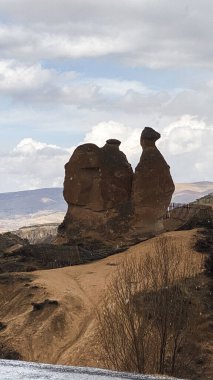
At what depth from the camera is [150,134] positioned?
149ft

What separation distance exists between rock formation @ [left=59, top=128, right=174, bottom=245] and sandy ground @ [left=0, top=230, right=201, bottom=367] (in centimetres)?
628

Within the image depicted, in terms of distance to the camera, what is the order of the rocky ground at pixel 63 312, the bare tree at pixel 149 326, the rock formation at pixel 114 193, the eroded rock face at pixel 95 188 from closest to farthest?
the bare tree at pixel 149 326 < the rocky ground at pixel 63 312 < the rock formation at pixel 114 193 < the eroded rock face at pixel 95 188

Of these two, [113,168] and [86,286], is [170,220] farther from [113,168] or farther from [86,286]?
[86,286]

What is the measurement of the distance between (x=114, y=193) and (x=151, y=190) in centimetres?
359

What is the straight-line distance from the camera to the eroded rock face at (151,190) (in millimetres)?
44188

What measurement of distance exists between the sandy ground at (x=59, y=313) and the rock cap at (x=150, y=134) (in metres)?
9.75

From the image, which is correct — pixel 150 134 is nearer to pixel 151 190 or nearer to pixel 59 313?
pixel 151 190

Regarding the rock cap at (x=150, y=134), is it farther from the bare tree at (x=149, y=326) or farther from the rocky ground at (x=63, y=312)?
the bare tree at (x=149, y=326)

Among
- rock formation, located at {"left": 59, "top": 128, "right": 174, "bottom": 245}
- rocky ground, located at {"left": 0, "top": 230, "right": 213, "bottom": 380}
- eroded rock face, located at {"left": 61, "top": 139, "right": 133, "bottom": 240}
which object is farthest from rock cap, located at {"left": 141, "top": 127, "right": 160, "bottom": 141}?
rocky ground, located at {"left": 0, "top": 230, "right": 213, "bottom": 380}

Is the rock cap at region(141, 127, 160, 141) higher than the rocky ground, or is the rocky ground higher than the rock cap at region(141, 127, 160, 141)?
the rock cap at region(141, 127, 160, 141)

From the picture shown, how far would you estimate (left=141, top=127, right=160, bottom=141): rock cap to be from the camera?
45312 mm

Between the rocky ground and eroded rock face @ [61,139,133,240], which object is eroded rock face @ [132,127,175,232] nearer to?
eroded rock face @ [61,139,133,240]

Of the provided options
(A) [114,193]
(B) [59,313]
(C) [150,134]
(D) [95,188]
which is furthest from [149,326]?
(D) [95,188]

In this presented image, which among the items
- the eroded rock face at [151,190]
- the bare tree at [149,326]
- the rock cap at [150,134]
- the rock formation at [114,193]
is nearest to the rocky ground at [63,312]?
the bare tree at [149,326]
